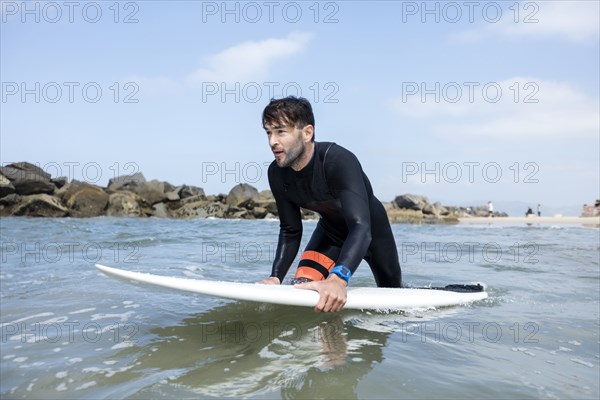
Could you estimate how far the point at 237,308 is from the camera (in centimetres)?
418

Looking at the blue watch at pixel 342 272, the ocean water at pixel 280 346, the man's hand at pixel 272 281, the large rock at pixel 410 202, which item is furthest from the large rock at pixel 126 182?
Answer: the blue watch at pixel 342 272

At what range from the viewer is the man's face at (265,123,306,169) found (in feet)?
10.9

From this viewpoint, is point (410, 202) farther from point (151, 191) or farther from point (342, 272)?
point (342, 272)

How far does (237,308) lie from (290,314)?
564 millimetres

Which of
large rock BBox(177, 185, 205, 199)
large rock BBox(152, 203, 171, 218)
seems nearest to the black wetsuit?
large rock BBox(152, 203, 171, 218)

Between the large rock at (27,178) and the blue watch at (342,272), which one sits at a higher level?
the large rock at (27,178)

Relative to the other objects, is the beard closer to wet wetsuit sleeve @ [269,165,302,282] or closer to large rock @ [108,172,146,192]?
wet wetsuit sleeve @ [269,165,302,282]

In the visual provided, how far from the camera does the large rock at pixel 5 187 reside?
2524 centimetres

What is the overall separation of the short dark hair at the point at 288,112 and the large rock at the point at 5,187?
26484mm

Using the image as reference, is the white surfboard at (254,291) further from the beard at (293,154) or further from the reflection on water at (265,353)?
the beard at (293,154)

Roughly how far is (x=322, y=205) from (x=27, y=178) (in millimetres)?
27920

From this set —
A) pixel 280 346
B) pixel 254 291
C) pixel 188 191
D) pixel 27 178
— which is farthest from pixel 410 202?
pixel 280 346

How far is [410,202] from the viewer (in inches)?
1345

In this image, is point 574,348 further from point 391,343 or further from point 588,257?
point 588,257
